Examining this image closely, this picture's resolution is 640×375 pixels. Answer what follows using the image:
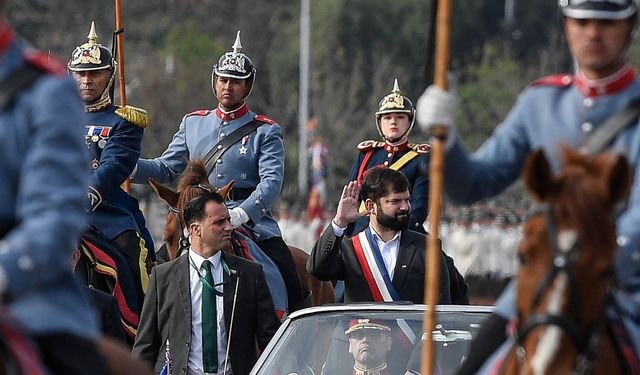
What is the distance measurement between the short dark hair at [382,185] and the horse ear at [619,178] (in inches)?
276

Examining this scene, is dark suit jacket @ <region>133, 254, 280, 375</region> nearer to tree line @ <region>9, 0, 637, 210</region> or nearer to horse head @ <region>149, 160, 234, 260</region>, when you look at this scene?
horse head @ <region>149, 160, 234, 260</region>

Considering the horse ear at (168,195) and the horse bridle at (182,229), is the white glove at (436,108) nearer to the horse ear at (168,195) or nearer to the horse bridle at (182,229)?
the horse bridle at (182,229)

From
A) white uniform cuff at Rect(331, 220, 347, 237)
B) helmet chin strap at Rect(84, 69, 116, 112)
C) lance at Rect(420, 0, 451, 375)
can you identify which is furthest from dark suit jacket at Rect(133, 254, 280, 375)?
lance at Rect(420, 0, 451, 375)

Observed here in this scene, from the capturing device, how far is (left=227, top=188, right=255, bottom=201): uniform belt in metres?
15.4

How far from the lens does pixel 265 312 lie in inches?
496

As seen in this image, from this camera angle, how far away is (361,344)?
445 inches

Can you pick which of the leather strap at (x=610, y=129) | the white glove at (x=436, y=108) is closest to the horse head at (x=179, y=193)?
the white glove at (x=436, y=108)

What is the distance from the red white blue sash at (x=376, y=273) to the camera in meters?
13.4

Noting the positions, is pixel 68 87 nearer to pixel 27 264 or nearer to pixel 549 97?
pixel 27 264

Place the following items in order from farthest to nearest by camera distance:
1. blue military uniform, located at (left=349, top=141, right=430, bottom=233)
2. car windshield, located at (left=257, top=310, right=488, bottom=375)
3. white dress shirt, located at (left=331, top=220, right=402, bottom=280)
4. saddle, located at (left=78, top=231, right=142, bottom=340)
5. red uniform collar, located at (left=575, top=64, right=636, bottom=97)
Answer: blue military uniform, located at (left=349, top=141, right=430, bottom=233) < saddle, located at (left=78, top=231, right=142, bottom=340) < white dress shirt, located at (left=331, top=220, right=402, bottom=280) < car windshield, located at (left=257, top=310, right=488, bottom=375) < red uniform collar, located at (left=575, top=64, right=636, bottom=97)

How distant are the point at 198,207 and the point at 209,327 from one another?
2.88 ft

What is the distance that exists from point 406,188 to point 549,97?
20.2ft

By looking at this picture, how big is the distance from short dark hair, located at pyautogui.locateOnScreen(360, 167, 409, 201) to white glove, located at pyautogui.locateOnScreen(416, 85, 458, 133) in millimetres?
6245

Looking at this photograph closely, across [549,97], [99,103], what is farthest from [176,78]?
[549,97]
